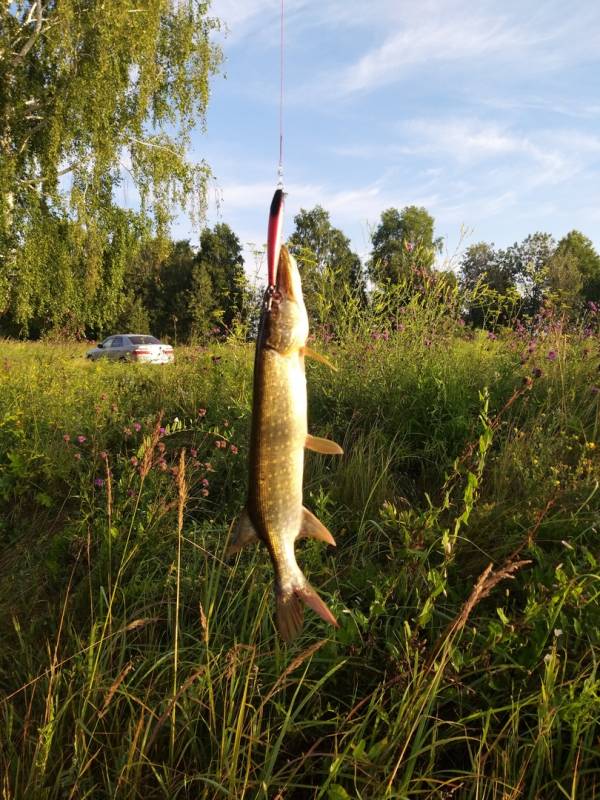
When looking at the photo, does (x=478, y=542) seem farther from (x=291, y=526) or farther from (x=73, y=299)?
(x=73, y=299)


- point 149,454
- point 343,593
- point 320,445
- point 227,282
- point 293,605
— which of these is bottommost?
point 343,593

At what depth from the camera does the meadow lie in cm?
162

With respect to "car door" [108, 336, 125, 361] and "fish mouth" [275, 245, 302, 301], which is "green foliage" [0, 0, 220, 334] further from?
"fish mouth" [275, 245, 302, 301]

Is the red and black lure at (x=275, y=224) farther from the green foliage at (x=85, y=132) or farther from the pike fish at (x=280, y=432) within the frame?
the green foliage at (x=85, y=132)

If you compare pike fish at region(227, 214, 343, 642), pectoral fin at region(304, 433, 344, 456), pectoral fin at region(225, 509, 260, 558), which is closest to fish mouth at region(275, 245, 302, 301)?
pike fish at region(227, 214, 343, 642)

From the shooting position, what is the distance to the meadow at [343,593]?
5.33 ft

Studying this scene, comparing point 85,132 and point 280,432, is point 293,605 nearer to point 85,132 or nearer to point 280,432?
point 280,432

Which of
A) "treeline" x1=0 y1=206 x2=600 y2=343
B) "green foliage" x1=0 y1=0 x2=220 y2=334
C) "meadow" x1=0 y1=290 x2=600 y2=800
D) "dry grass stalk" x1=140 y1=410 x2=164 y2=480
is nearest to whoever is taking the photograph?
"meadow" x1=0 y1=290 x2=600 y2=800

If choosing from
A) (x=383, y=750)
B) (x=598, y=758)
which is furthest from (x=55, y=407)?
(x=598, y=758)

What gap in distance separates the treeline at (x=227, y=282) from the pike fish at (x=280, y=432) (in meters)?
1.41

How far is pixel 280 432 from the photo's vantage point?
104 centimetres

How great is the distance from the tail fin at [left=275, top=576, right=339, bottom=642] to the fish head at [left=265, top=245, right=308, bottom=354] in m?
0.53

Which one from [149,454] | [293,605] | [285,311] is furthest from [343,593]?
[285,311]

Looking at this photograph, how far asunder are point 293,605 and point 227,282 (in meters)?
15.5
